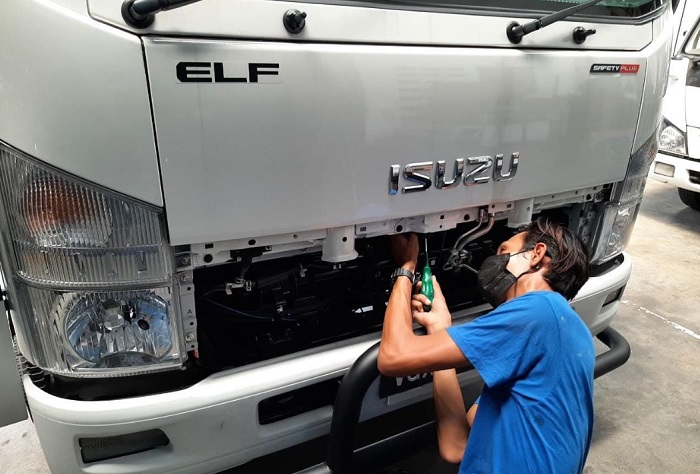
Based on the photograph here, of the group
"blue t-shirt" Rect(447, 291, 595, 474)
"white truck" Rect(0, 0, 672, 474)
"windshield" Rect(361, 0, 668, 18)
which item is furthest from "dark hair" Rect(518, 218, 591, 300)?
"windshield" Rect(361, 0, 668, 18)

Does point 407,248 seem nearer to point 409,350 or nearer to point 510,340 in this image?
point 409,350

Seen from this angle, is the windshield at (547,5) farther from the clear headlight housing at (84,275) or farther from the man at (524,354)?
the clear headlight housing at (84,275)

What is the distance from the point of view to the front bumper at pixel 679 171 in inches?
208

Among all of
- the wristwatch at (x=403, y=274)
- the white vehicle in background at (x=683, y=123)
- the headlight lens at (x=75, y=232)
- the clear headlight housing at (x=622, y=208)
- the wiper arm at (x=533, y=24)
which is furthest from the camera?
the white vehicle in background at (x=683, y=123)

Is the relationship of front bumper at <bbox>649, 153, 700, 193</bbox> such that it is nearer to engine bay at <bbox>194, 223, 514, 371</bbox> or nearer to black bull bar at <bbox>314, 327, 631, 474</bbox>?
engine bay at <bbox>194, 223, 514, 371</bbox>

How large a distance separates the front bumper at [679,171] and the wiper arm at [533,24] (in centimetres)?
427

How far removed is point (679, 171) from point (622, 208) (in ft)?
13.2

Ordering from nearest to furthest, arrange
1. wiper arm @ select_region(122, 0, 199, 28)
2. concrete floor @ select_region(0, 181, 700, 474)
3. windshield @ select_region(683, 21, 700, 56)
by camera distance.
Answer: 1. wiper arm @ select_region(122, 0, 199, 28)
2. concrete floor @ select_region(0, 181, 700, 474)
3. windshield @ select_region(683, 21, 700, 56)

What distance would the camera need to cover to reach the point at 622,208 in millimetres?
2172

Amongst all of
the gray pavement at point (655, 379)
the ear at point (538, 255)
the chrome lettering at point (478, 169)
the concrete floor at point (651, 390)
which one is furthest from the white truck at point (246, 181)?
the gray pavement at point (655, 379)

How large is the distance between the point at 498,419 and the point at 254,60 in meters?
1.20

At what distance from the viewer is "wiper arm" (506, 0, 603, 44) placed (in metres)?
1.55

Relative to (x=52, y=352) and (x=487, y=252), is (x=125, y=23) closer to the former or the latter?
(x=52, y=352)

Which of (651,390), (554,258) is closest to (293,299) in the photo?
(554,258)
